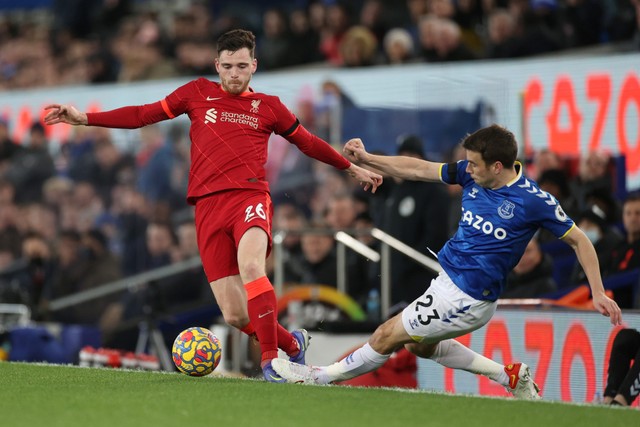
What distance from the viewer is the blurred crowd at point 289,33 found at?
46.9 feet

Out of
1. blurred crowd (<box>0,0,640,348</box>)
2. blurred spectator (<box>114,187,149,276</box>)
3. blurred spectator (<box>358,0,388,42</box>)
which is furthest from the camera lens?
blurred spectator (<box>358,0,388,42</box>)

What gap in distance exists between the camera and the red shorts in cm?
843

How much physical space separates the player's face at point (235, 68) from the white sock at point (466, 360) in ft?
7.25

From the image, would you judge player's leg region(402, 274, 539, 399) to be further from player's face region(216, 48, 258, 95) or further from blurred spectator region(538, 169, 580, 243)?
blurred spectator region(538, 169, 580, 243)

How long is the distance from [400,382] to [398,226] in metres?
2.10

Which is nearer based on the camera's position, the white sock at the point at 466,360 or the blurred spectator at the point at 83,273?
the white sock at the point at 466,360

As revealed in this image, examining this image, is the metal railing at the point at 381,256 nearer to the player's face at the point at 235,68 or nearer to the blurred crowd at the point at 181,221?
the blurred crowd at the point at 181,221

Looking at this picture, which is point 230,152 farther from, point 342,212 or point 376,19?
point 376,19

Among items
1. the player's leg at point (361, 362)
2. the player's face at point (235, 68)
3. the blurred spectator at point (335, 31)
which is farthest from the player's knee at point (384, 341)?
the blurred spectator at point (335, 31)

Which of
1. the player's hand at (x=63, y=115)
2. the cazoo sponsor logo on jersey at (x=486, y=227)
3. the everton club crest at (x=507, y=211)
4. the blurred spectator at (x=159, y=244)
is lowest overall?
the blurred spectator at (x=159, y=244)

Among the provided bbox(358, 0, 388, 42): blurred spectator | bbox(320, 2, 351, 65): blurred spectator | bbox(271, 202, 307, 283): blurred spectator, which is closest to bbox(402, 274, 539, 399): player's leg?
bbox(271, 202, 307, 283): blurred spectator

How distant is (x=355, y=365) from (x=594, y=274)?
1651 millimetres

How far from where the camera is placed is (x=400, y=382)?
10.9 metres

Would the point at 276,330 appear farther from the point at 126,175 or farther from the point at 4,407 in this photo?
the point at 126,175
